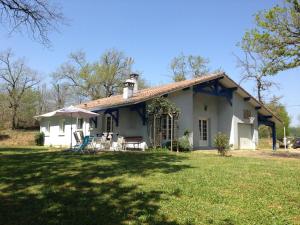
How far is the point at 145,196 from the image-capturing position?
584 cm

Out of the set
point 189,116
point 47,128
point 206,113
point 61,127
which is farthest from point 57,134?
point 206,113

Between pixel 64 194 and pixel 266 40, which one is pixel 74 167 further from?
pixel 266 40

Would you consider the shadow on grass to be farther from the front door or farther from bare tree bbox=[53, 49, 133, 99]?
bare tree bbox=[53, 49, 133, 99]

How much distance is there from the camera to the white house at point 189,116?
18.4 meters

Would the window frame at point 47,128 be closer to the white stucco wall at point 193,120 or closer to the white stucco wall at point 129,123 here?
the white stucco wall at point 193,120

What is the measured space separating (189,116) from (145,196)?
14141 millimetres

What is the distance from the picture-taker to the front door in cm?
2203

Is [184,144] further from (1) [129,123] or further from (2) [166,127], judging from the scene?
(1) [129,123]

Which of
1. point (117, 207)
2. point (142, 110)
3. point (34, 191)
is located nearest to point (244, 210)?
point (117, 207)

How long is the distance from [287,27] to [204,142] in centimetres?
919

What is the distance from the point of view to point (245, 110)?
23.2 m

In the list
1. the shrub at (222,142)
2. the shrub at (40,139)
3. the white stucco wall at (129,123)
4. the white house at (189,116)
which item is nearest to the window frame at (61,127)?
the white house at (189,116)

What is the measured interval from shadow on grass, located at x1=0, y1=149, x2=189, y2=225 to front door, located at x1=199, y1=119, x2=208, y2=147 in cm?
1364

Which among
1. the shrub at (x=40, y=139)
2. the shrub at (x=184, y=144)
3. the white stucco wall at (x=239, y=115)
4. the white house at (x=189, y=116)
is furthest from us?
the shrub at (x=40, y=139)
